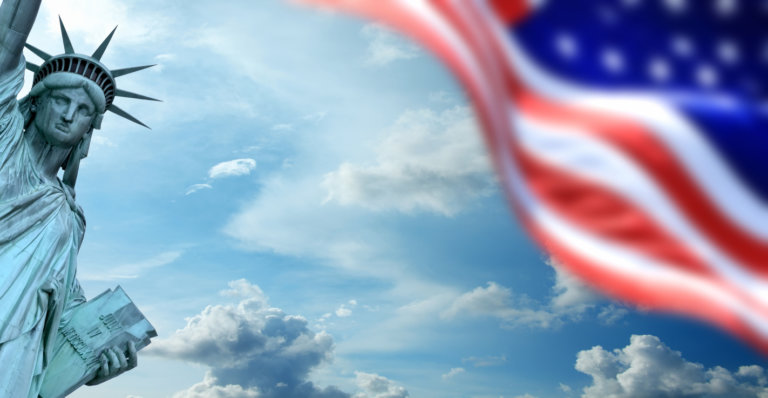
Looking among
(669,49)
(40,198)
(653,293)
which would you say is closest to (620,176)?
(653,293)

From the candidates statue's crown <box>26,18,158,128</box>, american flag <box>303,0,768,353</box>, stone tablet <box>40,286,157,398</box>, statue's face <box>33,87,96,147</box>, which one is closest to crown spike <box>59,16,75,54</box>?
statue's crown <box>26,18,158,128</box>

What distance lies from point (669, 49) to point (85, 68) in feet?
50.0

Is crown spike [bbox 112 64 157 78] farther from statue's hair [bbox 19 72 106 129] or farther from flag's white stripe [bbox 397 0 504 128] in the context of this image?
flag's white stripe [bbox 397 0 504 128]

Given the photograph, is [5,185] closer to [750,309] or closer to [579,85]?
[579,85]

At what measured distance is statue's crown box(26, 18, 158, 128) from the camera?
17.3m

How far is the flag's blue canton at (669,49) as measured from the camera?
6352 mm

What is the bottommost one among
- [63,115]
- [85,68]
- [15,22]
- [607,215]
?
[607,215]

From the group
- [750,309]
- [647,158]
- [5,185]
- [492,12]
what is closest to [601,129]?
Answer: [647,158]

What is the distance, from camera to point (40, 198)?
52.9 feet

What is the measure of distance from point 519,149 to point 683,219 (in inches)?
63.0

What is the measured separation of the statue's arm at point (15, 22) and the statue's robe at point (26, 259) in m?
0.75

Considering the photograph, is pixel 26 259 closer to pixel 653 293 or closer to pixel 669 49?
pixel 653 293

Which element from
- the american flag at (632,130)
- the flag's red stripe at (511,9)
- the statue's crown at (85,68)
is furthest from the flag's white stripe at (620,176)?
the statue's crown at (85,68)

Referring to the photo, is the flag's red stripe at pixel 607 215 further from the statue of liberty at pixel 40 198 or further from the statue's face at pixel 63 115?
the statue's face at pixel 63 115
